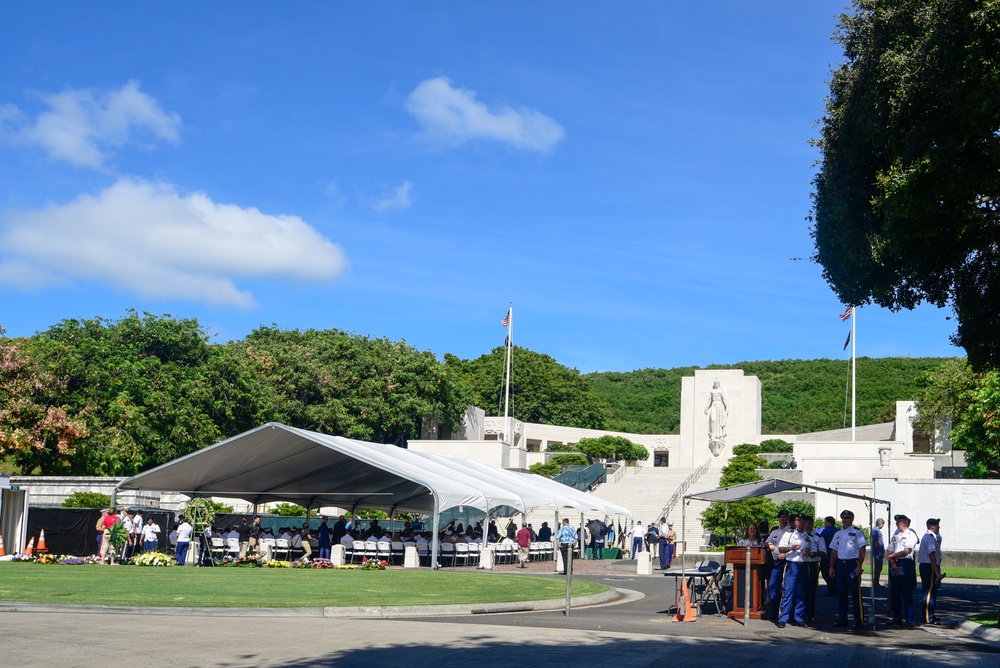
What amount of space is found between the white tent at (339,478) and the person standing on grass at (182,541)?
2.42 metres

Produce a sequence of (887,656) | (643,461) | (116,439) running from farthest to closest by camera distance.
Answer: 1. (643,461)
2. (116,439)
3. (887,656)

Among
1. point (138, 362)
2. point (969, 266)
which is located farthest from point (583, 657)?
point (138, 362)

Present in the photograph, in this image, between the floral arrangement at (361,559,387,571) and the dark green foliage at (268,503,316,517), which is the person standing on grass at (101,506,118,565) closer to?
the floral arrangement at (361,559,387,571)

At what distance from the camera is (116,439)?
44656mm

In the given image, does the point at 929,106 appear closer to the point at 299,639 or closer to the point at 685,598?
the point at 685,598

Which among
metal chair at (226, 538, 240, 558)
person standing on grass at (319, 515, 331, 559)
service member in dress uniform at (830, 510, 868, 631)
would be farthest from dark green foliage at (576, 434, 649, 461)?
service member in dress uniform at (830, 510, 868, 631)

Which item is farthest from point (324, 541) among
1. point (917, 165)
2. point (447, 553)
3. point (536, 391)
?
point (536, 391)

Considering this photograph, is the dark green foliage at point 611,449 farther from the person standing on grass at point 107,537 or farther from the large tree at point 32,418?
the person standing on grass at point 107,537

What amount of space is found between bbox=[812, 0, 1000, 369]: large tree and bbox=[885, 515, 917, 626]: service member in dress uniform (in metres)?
4.78

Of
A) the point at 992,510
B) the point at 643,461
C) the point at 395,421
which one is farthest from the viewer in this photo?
the point at 643,461

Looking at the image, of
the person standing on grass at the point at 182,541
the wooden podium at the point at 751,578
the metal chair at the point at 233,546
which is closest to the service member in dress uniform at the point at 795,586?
the wooden podium at the point at 751,578

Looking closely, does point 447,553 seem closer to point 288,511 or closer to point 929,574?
point 929,574

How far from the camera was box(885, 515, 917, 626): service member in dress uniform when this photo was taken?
16.0m

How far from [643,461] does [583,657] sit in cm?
6317
